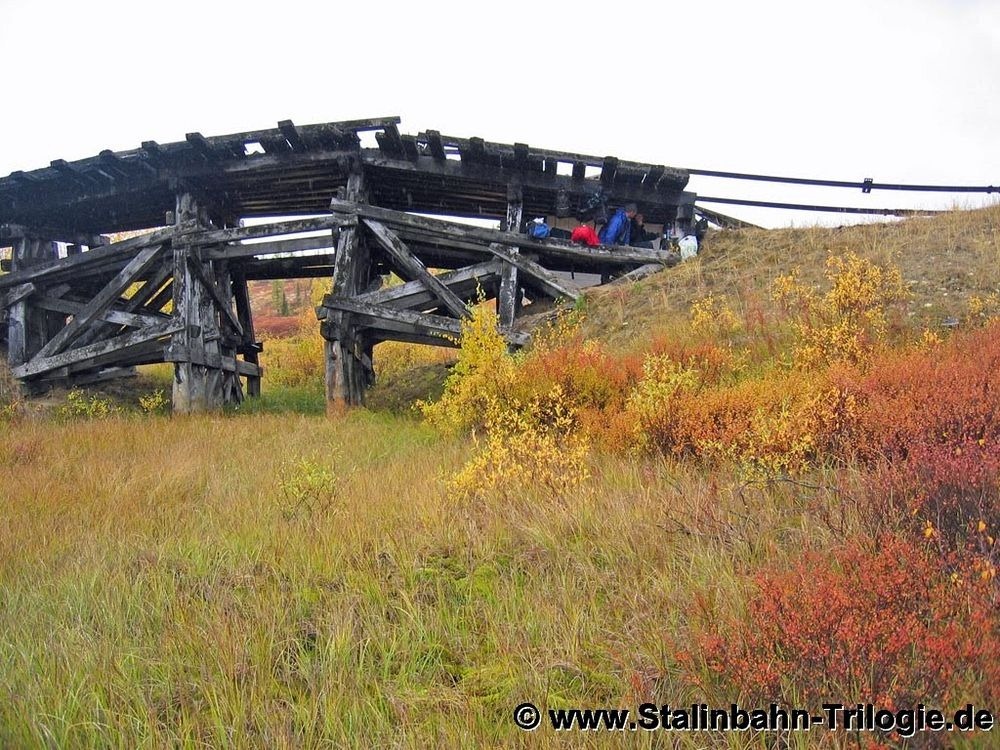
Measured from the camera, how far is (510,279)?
9.60m

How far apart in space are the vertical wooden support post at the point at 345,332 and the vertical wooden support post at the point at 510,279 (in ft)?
8.21

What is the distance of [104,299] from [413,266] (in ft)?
18.9

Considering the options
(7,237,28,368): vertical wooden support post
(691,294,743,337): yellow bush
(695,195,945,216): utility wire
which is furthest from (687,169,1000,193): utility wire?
(7,237,28,368): vertical wooden support post

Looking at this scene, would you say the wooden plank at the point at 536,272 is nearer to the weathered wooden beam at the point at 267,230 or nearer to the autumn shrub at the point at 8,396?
the weathered wooden beam at the point at 267,230

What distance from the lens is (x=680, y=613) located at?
7.02 ft

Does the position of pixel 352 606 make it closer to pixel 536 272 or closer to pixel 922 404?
pixel 922 404

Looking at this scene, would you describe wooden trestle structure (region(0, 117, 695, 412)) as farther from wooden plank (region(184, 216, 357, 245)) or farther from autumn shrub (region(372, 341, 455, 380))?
autumn shrub (region(372, 341, 455, 380))

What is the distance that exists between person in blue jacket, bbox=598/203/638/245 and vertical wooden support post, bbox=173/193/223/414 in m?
7.35

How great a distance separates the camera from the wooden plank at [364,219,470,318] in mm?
9273

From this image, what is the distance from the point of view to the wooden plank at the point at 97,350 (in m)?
9.84

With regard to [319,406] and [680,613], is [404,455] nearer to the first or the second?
[680,613]

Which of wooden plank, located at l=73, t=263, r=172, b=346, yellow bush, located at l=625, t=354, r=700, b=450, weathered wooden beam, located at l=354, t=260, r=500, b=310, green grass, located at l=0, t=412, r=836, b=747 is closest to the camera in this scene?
green grass, located at l=0, t=412, r=836, b=747

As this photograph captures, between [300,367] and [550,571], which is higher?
[550,571]

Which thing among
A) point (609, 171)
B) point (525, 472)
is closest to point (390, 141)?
point (609, 171)
